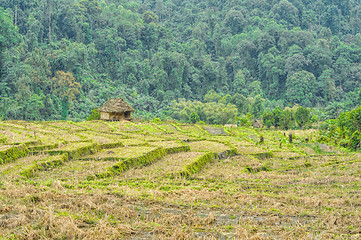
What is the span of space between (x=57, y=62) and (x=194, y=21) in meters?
54.2

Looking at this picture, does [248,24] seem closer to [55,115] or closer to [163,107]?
[163,107]

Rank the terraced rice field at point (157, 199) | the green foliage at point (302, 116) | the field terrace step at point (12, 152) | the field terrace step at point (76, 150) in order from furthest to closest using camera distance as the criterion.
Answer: the green foliage at point (302, 116) → the field terrace step at point (76, 150) → the field terrace step at point (12, 152) → the terraced rice field at point (157, 199)

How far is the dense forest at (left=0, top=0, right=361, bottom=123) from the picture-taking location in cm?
4775

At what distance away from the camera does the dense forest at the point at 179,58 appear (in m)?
47.8

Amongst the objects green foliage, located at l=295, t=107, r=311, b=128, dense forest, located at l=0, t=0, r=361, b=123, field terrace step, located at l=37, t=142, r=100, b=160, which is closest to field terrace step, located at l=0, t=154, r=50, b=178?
field terrace step, located at l=37, t=142, r=100, b=160

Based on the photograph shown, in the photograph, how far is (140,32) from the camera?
7825 centimetres

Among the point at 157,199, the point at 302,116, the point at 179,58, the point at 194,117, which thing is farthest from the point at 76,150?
the point at 179,58

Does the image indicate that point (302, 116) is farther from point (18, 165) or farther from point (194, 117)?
point (18, 165)

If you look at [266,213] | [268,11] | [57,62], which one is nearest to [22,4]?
[57,62]

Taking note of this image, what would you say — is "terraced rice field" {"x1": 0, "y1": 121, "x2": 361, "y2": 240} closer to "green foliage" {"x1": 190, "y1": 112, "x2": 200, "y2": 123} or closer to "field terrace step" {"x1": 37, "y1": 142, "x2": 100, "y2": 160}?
"field terrace step" {"x1": 37, "y1": 142, "x2": 100, "y2": 160}

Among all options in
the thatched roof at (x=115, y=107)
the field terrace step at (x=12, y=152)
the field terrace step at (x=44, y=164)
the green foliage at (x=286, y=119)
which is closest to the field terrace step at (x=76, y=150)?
the field terrace step at (x=44, y=164)

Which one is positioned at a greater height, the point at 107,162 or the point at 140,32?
the point at 140,32

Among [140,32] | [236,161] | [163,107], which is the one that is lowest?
[163,107]

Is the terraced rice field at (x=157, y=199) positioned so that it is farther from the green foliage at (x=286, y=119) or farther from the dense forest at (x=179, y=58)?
the dense forest at (x=179, y=58)
